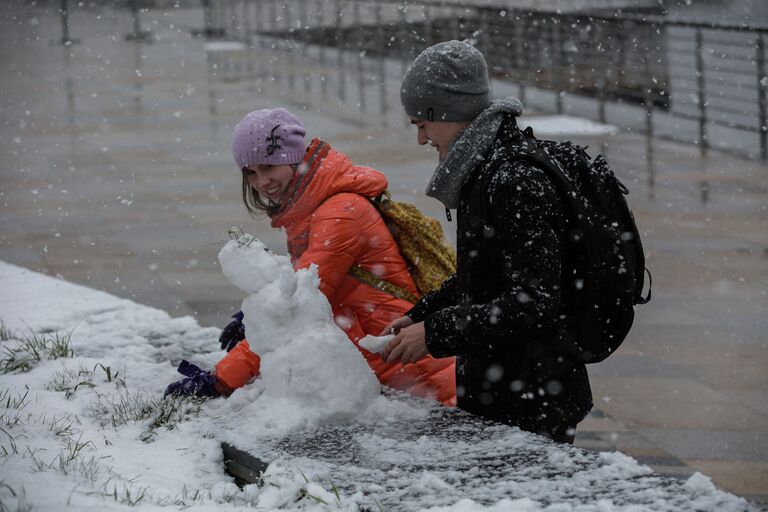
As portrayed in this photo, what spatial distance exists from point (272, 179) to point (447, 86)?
2.78 feet

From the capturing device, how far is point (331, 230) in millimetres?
3639

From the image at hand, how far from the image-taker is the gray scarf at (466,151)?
3131 millimetres

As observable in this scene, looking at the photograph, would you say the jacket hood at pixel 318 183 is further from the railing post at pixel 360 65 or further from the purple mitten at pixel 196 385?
the railing post at pixel 360 65

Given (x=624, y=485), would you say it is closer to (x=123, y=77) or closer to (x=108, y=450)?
(x=108, y=450)

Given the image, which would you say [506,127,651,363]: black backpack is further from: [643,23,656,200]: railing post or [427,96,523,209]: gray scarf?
[643,23,656,200]: railing post

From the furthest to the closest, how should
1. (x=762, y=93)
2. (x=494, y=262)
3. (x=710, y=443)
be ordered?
(x=762, y=93)
(x=710, y=443)
(x=494, y=262)

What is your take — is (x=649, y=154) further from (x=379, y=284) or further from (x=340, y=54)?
(x=340, y=54)

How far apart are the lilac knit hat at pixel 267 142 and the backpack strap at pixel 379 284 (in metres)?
0.43

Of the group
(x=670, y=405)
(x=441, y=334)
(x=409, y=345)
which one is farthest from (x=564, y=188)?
(x=670, y=405)

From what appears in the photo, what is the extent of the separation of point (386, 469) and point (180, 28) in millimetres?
28080

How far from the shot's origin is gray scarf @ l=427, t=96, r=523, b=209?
10.3ft

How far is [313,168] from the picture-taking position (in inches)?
148

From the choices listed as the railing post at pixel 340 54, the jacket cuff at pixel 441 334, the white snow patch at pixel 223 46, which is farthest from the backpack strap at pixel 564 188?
the white snow patch at pixel 223 46

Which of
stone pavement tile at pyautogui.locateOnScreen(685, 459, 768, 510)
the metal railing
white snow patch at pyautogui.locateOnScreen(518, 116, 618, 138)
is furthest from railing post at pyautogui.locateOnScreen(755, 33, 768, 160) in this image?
stone pavement tile at pyautogui.locateOnScreen(685, 459, 768, 510)
